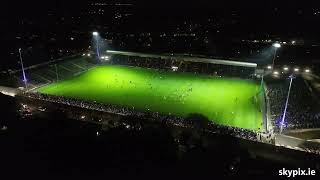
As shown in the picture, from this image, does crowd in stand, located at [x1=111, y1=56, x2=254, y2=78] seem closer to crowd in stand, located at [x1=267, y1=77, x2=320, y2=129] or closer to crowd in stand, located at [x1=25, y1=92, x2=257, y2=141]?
crowd in stand, located at [x1=267, y1=77, x2=320, y2=129]

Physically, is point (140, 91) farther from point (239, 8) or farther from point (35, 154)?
point (239, 8)

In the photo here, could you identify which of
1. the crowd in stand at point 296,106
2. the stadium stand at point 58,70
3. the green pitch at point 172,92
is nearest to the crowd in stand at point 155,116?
the green pitch at point 172,92

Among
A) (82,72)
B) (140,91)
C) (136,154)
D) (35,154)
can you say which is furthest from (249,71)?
(35,154)

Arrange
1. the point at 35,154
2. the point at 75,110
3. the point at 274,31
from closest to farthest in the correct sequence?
the point at 35,154 → the point at 75,110 → the point at 274,31

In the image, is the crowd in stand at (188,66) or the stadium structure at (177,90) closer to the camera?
the stadium structure at (177,90)

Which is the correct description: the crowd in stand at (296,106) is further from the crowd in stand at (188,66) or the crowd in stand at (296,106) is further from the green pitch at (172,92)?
the crowd in stand at (188,66)

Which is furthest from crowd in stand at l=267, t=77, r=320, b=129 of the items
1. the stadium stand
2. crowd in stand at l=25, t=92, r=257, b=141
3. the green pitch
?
the stadium stand
